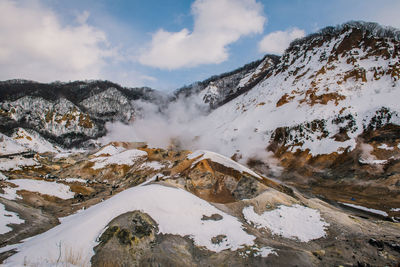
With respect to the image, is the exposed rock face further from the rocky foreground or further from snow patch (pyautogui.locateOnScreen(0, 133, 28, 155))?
snow patch (pyautogui.locateOnScreen(0, 133, 28, 155))

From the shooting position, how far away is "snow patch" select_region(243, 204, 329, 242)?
19.9 m

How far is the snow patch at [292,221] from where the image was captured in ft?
65.2

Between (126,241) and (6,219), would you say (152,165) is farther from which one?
(126,241)

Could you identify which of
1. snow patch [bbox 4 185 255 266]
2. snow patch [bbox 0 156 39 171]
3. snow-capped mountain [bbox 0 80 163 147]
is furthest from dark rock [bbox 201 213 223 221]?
snow-capped mountain [bbox 0 80 163 147]

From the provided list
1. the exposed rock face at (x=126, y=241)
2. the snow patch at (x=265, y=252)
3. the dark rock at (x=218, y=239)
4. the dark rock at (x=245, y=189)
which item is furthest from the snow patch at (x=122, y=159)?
the snow patch at (x=265, y=252)

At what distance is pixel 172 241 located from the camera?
15516 mm

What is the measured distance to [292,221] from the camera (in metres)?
22.0

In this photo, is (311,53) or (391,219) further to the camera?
(311,53)

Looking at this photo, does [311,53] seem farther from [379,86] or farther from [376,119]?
[376,119]

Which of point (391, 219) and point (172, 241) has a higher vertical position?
point (172, 241)

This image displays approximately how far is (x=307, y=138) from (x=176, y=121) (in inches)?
3965

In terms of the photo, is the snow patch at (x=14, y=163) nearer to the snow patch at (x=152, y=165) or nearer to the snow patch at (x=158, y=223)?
the snow patch at (x=152, y=165)

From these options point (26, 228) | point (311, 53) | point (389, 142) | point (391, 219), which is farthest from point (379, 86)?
point (26, 228)

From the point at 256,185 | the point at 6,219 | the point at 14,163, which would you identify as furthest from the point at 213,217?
the point at 14,163
